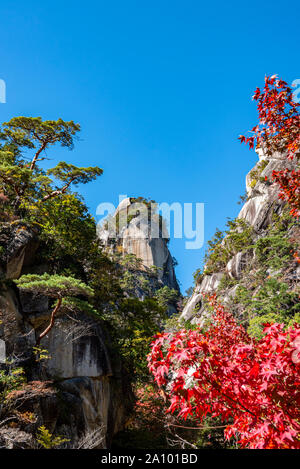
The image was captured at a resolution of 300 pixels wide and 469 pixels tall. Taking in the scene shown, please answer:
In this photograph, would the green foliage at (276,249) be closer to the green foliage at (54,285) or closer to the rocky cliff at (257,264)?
the rocky cliff at (257,264)

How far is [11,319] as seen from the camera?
283 inches

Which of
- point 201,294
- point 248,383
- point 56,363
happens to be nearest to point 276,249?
point 201,294

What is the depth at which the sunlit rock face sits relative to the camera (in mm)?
36938

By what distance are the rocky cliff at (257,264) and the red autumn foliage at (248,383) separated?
29.9 feet

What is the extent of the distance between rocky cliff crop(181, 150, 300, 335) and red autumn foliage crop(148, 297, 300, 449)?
9.11m

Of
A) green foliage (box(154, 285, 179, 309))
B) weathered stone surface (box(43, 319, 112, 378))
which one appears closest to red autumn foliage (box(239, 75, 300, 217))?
weathered stone surface (box(43, 319, 112, 378))

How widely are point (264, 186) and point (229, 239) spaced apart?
16.0 ft

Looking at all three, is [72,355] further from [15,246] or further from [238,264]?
[238,264]

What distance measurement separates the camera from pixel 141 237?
36.9m

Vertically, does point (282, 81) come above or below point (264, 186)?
below

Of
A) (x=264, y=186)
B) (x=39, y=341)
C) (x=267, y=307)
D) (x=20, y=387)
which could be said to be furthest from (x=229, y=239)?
(x=20, y=387)

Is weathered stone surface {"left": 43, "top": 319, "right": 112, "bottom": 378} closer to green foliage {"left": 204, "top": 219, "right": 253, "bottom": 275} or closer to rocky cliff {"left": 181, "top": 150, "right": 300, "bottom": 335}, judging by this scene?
rocky cliff {"left": 181, "top": 150, "right": 300, "bottom": 335}

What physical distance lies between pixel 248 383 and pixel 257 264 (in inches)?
605

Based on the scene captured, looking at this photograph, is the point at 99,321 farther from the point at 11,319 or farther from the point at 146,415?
the point at 146,415
